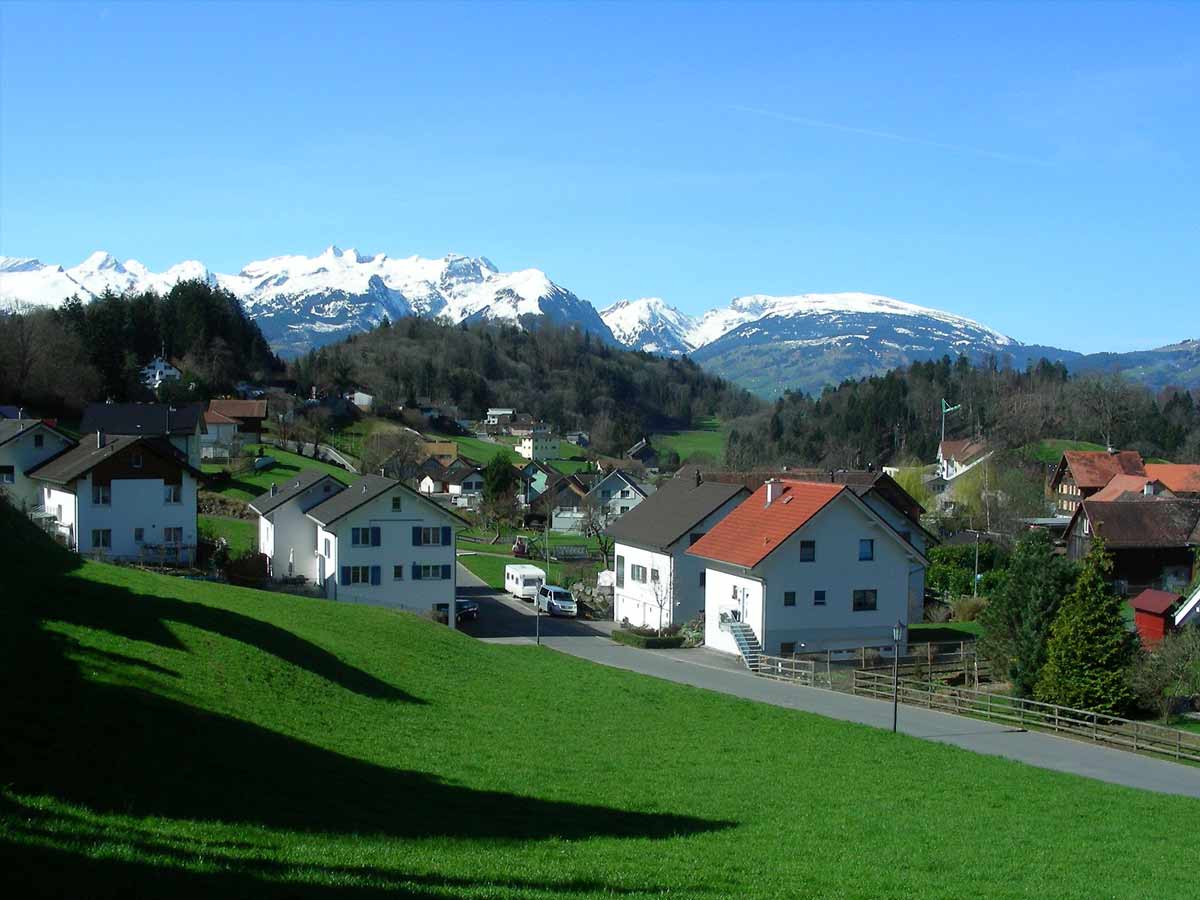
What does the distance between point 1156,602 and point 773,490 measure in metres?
16.0

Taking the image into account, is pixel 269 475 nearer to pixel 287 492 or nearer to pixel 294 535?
pixel 287 492

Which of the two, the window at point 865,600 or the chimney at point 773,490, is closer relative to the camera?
the window at point 865,600

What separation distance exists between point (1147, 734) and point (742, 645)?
646 inches

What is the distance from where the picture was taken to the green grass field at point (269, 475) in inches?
3007

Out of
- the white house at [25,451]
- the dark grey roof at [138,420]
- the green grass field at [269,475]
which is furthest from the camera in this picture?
the dark grey roof at [138,420]

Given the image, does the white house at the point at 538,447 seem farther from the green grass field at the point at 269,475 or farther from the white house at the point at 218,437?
the white house at the point at 218,437

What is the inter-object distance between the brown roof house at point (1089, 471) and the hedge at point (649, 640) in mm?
62913

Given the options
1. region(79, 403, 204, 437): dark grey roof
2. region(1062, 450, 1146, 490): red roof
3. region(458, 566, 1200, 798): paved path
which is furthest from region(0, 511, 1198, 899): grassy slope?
region(1062, 450, 1146, 490): red roof

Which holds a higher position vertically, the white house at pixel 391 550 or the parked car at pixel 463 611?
the white house at pixel 391 550

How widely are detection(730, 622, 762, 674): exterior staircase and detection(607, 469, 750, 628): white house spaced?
5725mm

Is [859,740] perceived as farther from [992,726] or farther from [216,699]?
[216,699]

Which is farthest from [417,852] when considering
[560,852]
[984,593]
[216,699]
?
[984,593]

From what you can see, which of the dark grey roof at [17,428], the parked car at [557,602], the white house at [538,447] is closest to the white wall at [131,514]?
the dark grey roof at [17,428]

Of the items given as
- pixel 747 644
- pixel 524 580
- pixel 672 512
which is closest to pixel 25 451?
pixel 524 580
